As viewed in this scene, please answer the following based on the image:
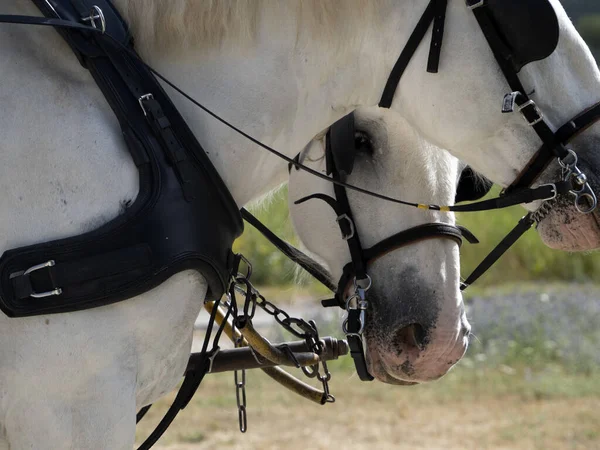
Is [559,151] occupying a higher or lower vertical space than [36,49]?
lower

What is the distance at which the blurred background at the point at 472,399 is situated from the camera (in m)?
5.14

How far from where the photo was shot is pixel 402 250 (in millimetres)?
2553

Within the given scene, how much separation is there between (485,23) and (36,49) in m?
0.96

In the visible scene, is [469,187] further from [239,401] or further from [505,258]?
[505,258]

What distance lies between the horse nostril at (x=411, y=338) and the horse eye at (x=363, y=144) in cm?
51

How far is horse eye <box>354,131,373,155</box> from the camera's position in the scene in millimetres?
2527

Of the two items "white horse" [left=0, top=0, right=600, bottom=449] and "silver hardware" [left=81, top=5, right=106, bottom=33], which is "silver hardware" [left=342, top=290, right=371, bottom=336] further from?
"silver hardware" [left=81, top=5, right=106, bottom=33]

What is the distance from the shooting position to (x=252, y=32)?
1.95 m

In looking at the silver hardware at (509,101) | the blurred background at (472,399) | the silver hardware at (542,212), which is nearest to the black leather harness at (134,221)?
the silver hardware at (509,101)

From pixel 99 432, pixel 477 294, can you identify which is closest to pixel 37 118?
pixel 99 432

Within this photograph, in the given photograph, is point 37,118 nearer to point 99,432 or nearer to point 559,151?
point 99,432

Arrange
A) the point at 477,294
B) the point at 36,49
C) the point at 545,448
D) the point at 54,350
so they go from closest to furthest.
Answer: the point at 54,350
the point at 36,49
the point at 545,448
the point at 477,294

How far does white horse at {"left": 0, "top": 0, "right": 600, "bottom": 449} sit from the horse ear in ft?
2.31

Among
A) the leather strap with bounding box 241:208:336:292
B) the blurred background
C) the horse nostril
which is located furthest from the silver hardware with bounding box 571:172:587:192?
the blurred background
